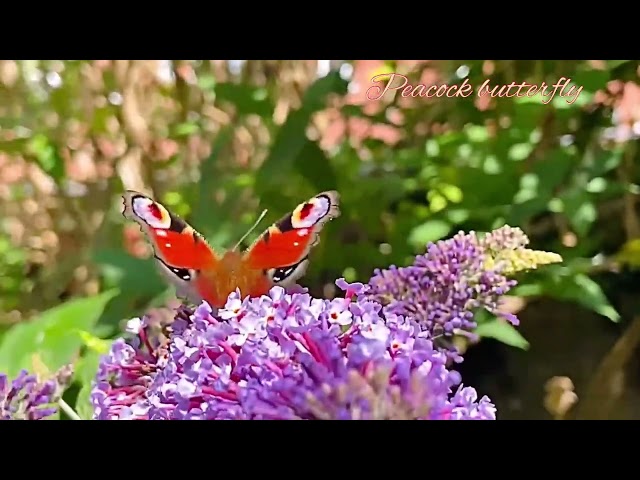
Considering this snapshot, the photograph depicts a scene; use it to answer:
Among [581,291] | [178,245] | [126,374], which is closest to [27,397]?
[126,374]

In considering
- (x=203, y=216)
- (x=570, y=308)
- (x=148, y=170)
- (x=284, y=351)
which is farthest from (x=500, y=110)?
(x=284, y=351)

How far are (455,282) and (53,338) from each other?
402mm

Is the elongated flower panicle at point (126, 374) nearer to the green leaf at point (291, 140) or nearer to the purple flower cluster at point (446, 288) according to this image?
the purple flower cluster at point (446, 288)

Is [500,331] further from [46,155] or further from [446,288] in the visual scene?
[46,155]

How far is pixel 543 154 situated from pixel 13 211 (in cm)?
75

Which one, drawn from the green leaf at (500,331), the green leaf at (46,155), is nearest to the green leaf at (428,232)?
the green leaf at (500,331)

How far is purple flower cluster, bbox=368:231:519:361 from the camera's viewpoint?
2.16 ft

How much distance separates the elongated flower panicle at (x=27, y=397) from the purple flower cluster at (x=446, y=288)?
27cm

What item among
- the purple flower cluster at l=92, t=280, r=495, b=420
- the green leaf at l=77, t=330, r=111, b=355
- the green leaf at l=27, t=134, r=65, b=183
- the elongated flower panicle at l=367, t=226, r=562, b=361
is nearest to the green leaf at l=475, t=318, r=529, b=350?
the elongated flower panicle at l=367, t=226, r=562, b=361

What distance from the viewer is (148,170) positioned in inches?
45.5

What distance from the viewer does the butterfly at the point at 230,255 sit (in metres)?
0.71

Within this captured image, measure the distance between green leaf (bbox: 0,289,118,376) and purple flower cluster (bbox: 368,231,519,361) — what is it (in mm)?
308

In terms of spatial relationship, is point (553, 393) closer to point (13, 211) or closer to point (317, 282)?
point (317, 282)

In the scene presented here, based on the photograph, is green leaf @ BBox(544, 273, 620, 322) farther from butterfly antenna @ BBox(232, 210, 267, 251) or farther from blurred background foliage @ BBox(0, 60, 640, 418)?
butterfly antenna @ BBox(232, 210, 267, 251)
